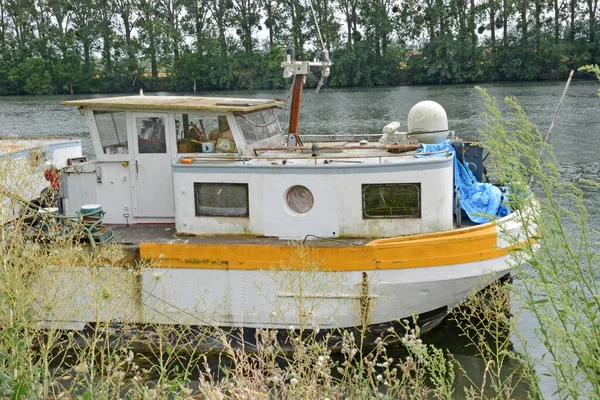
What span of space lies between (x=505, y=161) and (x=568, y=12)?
176 feet

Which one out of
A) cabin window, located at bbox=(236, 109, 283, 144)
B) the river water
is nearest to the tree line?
the river water

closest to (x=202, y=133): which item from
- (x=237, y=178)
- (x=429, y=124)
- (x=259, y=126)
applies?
(x=259, y=126)

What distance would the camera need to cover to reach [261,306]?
28.6ft

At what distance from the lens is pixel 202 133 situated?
31.2 ft

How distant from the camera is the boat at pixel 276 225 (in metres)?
8.45

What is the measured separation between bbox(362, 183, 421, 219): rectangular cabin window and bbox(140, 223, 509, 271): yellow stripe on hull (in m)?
0.37

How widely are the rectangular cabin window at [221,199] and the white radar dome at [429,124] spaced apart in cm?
274

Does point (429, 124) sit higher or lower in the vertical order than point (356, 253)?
higher

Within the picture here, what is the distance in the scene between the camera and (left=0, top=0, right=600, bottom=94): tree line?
4903 centimetres

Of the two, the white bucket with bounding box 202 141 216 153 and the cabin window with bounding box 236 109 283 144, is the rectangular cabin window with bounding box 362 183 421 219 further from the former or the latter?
the white bucket with bounding box 202 141 216 153

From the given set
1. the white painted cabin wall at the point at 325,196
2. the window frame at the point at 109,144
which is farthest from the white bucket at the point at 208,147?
the window frame at the point at 109,144

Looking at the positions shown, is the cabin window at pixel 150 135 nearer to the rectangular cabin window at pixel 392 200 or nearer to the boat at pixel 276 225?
the boat at pixel 276 225

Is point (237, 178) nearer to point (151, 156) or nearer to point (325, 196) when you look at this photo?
point (325, 196)

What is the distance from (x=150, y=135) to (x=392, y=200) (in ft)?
10.8
